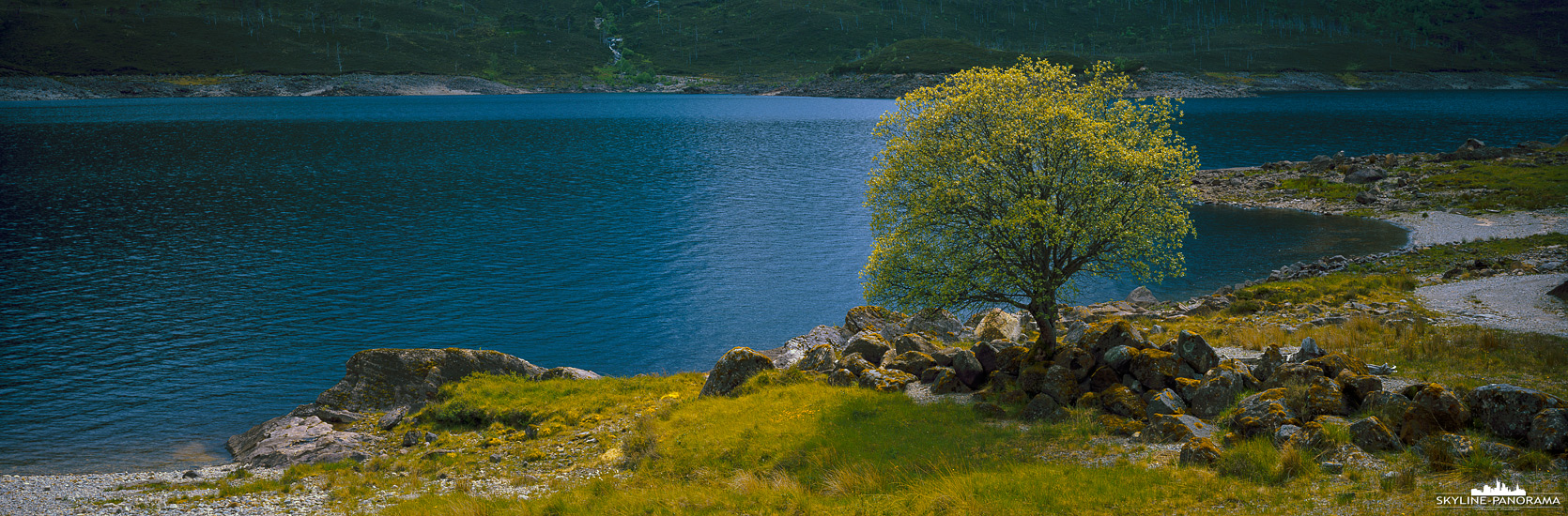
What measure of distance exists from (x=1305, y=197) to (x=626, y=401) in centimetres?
8164

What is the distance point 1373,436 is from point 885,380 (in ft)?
48.3

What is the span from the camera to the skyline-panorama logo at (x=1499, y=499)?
14328 millimetres

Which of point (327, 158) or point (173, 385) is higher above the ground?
point (327, 158)

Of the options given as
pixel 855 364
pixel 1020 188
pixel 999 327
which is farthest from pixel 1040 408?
pixel 999 327

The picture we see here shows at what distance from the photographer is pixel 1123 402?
77.3 feet

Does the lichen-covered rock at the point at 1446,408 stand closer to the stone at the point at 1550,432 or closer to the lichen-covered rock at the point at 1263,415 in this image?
the stone at the point at 1550,432

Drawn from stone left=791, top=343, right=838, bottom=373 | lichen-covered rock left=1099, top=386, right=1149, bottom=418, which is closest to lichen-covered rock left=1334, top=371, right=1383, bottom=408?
lichen-covered rock left=1099, top=386, right=1149, bottom=418

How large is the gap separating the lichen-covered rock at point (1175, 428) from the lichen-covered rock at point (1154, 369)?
2.50m

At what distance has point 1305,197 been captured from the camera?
84.4 metres

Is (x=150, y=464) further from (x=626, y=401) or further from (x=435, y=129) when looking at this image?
(x=435, y=129)

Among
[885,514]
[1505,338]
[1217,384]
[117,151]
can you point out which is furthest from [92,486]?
[117,151]

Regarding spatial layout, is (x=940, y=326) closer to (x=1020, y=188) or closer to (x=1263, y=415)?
(x=1020, y=188)

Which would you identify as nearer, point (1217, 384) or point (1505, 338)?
point (1217, 384)

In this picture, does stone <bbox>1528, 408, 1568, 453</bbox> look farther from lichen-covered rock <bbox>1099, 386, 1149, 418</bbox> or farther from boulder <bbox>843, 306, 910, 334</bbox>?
boulder <bbox>843, 306, 910, 334</bbox>
